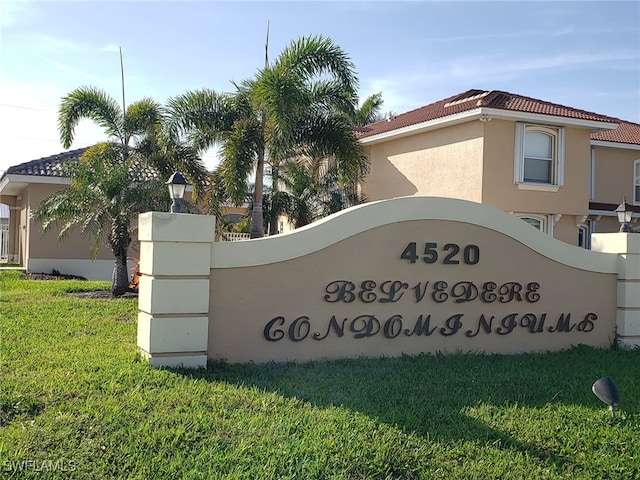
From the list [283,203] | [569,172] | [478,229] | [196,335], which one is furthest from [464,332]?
[569,172]

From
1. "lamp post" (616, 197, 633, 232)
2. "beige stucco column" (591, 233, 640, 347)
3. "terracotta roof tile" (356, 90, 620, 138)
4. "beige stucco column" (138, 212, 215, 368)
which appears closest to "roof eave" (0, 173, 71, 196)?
"terracotta roof tile" (356, 90, 620, 138)

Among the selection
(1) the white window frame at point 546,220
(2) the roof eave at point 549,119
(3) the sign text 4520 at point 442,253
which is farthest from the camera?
(1) the white window frame at point 546,220

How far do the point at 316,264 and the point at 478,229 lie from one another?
2.49 metres

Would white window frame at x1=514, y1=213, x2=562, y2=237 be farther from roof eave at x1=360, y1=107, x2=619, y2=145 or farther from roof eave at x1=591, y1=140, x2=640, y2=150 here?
roof eave at x1=591, y1=140, x2=640, y2=150

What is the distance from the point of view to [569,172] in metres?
17.8

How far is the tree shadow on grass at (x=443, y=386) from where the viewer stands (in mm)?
5781

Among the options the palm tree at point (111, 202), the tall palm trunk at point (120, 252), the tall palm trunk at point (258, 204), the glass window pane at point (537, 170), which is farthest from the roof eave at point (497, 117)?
the tall palm trunk at point (120, 252)

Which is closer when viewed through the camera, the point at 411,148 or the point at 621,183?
the point at 411,148

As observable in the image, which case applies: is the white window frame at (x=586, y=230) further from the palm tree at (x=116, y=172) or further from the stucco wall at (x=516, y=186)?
the palm tree at (x=116, y=172)

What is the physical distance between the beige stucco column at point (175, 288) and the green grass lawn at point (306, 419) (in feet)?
0.83

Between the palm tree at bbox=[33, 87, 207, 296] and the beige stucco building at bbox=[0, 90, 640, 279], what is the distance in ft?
6.93

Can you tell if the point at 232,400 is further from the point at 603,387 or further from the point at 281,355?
the point at 603,387

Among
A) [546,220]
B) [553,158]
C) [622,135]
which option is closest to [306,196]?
[546,220]

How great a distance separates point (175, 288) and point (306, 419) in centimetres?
227
